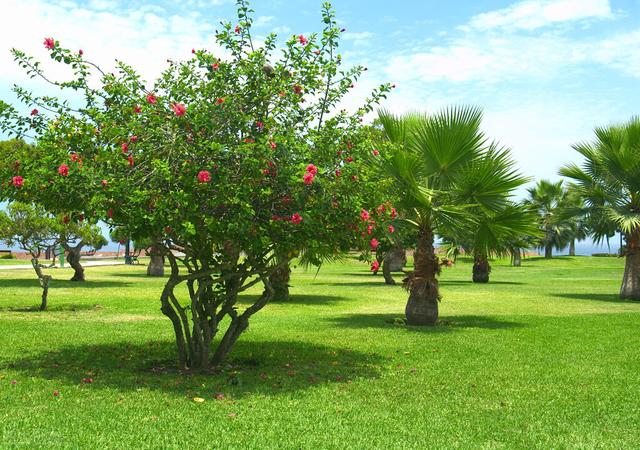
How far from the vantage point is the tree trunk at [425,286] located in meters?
14.6

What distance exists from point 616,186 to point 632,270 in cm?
289

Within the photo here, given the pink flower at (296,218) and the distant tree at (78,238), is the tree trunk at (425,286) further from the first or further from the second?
the distant tree at (78,238)

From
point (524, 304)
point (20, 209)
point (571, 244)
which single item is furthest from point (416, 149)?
point (571, 244)

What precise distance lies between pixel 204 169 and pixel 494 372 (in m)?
4.68

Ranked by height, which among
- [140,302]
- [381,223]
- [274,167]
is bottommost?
[140,302]

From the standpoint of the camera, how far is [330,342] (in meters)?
11.7

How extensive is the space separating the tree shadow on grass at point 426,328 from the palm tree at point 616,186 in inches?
331

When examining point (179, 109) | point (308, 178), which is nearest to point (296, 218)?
point (308, 178)

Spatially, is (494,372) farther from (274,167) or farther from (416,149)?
(416,149)

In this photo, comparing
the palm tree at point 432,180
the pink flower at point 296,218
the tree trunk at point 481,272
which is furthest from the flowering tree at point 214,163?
the tree trunk at point 481,272

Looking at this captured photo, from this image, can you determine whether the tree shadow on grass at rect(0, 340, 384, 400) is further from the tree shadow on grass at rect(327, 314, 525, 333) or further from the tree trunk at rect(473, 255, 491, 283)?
the tree trunk at rect(473, 255, 491, 283)

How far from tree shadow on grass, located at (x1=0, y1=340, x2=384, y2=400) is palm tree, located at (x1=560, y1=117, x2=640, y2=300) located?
1476 cm

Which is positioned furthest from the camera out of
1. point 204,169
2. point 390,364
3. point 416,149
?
point 416,149

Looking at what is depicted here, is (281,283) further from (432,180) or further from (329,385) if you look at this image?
(329,385)
